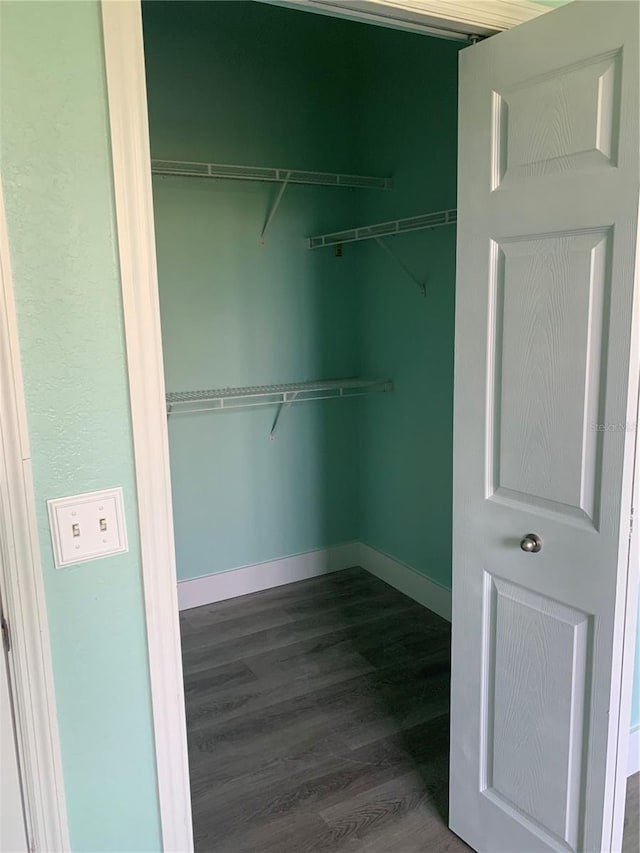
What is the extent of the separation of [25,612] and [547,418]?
3.71ft

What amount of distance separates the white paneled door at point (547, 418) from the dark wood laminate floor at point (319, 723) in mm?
398

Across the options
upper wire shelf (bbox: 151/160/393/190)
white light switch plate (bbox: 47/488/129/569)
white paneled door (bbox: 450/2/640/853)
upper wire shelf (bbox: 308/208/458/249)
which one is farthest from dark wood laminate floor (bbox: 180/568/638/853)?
upper wire shelf (bbox: 151/160/393/190)

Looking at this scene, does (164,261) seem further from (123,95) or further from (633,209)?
(633,209)

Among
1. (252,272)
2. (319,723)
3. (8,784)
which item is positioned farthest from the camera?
(252,272)

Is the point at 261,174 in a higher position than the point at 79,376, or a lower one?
higher

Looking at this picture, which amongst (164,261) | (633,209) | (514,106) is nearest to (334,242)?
(164,261)

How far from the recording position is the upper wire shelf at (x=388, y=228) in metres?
2.66

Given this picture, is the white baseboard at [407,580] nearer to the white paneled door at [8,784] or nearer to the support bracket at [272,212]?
the support bracket at [272,212]

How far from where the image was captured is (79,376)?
3.66 ft

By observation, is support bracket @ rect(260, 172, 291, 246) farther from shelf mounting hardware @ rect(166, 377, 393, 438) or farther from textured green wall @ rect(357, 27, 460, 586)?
shelf mounting hardware @ rect(166, 377, 393, 438)

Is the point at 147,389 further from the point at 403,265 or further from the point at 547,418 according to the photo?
the point at 403,265

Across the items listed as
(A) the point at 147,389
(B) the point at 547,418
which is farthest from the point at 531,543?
(A) the point at 147,389

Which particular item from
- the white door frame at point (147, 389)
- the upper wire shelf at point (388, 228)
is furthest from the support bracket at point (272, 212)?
the white door frame at point (147, 389)

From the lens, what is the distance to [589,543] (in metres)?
1.43
